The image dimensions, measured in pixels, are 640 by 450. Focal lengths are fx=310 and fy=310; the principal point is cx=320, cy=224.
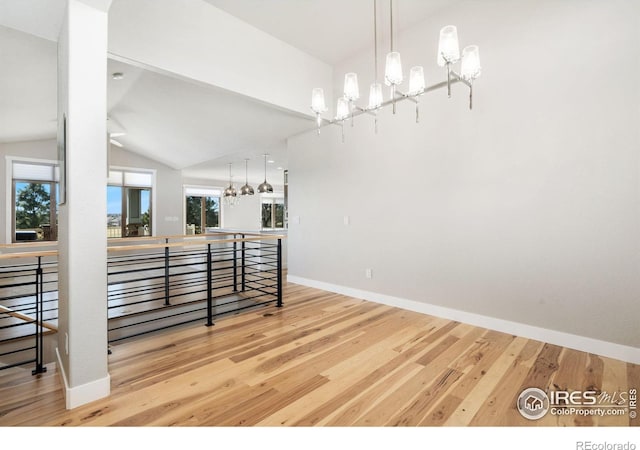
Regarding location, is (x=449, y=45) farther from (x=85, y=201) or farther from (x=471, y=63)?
(x=85, y=201)

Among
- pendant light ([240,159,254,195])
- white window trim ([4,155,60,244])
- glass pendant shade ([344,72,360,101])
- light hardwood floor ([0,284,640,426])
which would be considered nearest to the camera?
light hardwood floor ([0,284,640,426])

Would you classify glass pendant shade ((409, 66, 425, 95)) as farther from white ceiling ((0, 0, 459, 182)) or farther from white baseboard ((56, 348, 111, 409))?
white baseboard ((56, 348, 111, 409))

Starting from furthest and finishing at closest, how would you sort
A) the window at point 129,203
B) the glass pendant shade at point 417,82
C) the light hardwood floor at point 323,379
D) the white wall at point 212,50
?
the window at point 129,203
the white wall at point 212,50
the glass pendant shade at point 417,82
the light hardwood floor at point 323,379

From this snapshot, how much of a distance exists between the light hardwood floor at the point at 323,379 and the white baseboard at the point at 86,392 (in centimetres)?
5

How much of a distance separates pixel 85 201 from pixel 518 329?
12.0 ft

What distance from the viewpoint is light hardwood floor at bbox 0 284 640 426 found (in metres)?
1.75

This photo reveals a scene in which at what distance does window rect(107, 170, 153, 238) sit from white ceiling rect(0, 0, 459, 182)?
1584mm

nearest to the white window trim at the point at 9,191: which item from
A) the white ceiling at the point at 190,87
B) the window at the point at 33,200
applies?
the window at the point at 33,200

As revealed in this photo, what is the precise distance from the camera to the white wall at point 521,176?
2.44 metres

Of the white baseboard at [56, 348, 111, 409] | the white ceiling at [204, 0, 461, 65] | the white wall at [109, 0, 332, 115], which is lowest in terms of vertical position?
the white baseboard at [56, 348, 111, 409]

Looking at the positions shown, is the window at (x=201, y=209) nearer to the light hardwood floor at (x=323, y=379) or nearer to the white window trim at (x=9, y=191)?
the white window trim at (x=9, y=191)

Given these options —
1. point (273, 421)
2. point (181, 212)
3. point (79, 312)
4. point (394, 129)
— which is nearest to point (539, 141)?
point (394, 129)

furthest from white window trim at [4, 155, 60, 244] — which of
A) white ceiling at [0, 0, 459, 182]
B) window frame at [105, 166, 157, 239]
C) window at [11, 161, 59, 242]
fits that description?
window frame at [105, 166, 157, 239]

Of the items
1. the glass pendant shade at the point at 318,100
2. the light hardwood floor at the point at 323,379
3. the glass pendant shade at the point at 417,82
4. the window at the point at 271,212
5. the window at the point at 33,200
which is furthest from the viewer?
the window at the point at 271,212
